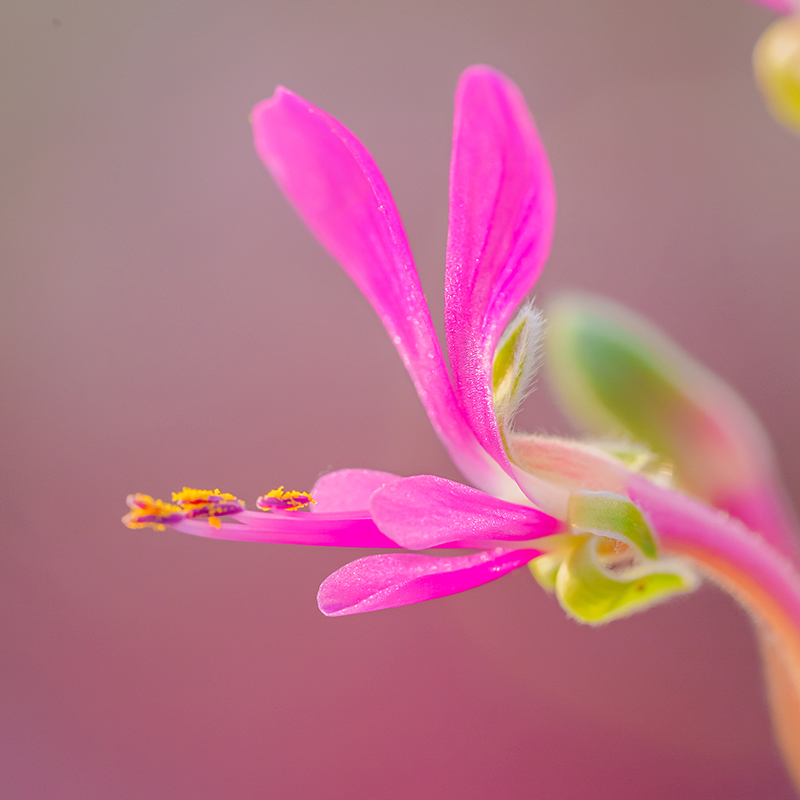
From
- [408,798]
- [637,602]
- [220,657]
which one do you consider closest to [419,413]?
[220,657]

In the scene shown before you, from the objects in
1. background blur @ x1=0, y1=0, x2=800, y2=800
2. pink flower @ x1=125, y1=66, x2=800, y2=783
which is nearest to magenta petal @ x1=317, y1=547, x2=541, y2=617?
pink flower @ x1=125, y1=66, x2=800, y2=783

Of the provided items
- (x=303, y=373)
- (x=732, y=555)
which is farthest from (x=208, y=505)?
(x=303, y=373)

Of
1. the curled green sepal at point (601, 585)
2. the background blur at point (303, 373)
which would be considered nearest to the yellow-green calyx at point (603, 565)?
the curled green sepal at point (601, 585)

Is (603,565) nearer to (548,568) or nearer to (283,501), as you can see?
(548,568)

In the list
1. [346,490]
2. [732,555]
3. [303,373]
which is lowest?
[732,555]

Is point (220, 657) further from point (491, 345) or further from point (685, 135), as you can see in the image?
point (685, 135)
